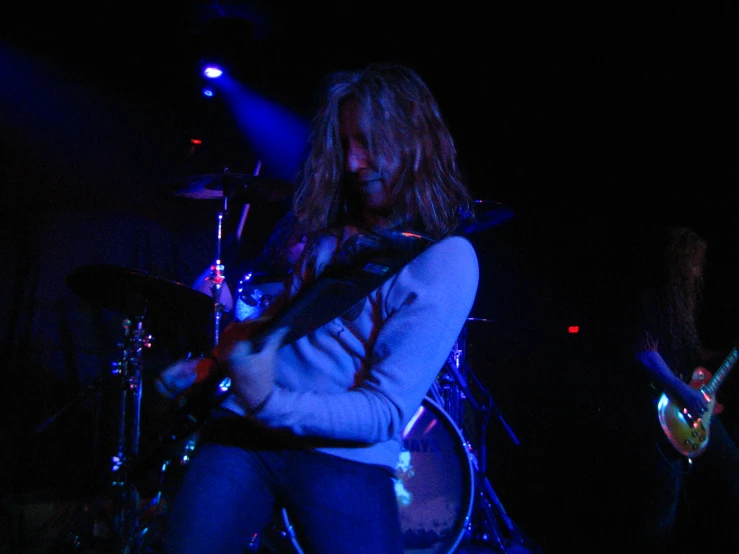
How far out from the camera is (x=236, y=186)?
369 cm

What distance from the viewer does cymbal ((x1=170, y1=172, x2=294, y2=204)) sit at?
3.57 meters

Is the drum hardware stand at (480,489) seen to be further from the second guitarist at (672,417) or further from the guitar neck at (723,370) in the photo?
the guitar neck at (723,370)

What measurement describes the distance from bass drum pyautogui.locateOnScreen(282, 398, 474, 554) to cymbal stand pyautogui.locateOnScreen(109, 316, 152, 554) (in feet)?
6.07

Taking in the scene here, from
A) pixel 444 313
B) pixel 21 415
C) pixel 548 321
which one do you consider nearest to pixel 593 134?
pixel 548 321

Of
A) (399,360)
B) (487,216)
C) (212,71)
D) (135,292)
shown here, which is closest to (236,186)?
(135,292)

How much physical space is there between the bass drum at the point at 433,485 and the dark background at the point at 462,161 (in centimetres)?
175

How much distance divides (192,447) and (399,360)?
1.38 m

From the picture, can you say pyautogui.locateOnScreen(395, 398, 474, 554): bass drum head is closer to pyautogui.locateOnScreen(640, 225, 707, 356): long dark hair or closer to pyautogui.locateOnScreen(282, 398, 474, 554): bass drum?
pyautogui.locateOnScreen(282, 398, 474, 554): bass drum

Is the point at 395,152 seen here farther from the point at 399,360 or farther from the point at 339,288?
the point at 399,360

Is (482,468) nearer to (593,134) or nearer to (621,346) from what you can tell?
(621,346)

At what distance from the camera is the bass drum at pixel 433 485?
2.45 meters

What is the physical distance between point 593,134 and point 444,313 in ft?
15.5

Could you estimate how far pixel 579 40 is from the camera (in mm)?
4367

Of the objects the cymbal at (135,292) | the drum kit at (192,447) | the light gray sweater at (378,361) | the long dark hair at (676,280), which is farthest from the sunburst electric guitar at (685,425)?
the cymbal at (135,292)
